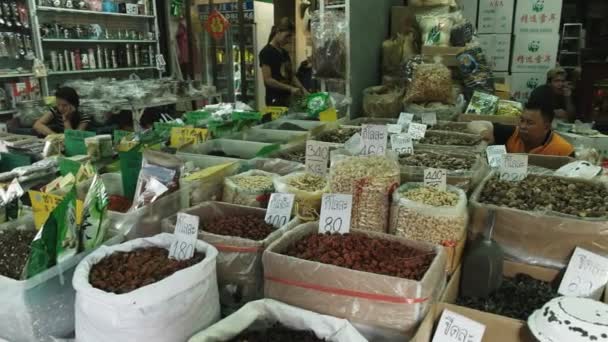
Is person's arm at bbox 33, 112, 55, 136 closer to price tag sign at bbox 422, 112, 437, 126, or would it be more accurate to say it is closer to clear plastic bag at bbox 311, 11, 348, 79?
clear plastic bag at bbox 311, 11, 348, 79

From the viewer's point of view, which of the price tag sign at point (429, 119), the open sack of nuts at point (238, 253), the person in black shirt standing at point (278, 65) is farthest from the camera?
the person in black shirt standing at point (278, 65)

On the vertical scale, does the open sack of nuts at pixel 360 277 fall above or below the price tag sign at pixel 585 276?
above

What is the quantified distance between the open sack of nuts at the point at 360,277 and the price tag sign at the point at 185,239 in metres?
0.19

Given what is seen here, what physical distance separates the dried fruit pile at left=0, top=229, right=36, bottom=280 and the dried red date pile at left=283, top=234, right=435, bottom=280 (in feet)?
2.15

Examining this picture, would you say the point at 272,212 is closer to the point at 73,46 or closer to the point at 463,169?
the point at 463,169

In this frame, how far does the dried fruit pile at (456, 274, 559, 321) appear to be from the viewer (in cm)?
127

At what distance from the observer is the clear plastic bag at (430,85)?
292 centimetres

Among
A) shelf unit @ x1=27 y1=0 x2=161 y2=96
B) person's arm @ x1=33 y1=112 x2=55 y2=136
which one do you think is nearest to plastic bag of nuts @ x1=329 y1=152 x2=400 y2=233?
person's arm @ x1=33 y1=112 x2=55 y2=136

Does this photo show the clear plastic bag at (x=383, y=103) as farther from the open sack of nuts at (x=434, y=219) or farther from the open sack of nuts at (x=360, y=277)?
the open sack of nuts at (x=360, y=277)

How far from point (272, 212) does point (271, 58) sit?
3115 millimetres

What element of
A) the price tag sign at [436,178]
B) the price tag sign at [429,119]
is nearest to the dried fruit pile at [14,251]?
the price tag sign at [436,178]

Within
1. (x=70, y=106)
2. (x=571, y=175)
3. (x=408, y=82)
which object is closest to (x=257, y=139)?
(x=408, y=82)

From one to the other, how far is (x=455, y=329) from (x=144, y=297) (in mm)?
723

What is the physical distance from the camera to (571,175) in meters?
1.69
